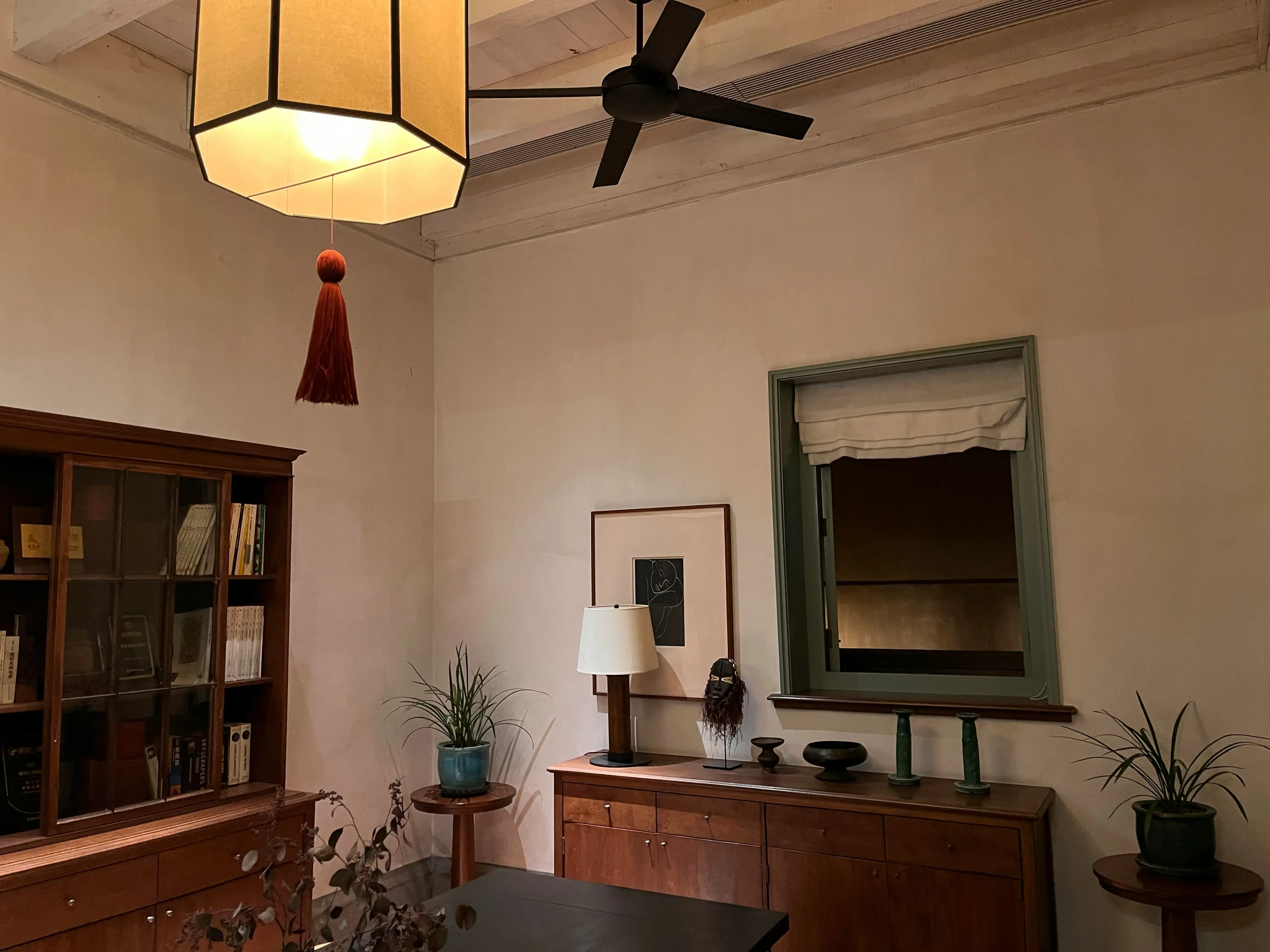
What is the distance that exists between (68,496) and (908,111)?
10.8 feet

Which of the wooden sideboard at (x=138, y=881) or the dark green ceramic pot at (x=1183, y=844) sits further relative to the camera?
the dark green ceramic pot at (x=1183, y=844)

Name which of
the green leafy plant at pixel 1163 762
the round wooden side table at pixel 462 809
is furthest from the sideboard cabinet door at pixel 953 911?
the round wooden side table at pixel 462 809

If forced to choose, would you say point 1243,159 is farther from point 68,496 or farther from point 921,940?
point 68,496

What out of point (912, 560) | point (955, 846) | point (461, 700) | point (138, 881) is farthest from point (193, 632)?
point (912, 560)

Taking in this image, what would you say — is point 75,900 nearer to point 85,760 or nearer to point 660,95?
point 85,760

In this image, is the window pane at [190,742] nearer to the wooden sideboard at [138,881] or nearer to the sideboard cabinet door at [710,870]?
the wooden sideboard at [138,881]

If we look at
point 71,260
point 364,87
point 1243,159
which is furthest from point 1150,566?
point 71,260

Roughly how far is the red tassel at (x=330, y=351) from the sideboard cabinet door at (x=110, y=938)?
1.65 m

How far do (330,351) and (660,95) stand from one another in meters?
1.26

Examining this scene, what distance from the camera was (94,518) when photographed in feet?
9.79

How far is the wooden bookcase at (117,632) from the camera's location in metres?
2.83

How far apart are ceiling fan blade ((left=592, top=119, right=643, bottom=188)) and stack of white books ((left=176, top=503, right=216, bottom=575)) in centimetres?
180

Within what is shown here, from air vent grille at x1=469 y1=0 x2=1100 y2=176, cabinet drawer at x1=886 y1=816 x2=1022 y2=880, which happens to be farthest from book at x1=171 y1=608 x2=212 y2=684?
cabinet drawer at x1=886 y1=816 x2=1022 y2=880

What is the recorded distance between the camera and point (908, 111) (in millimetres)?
3689
